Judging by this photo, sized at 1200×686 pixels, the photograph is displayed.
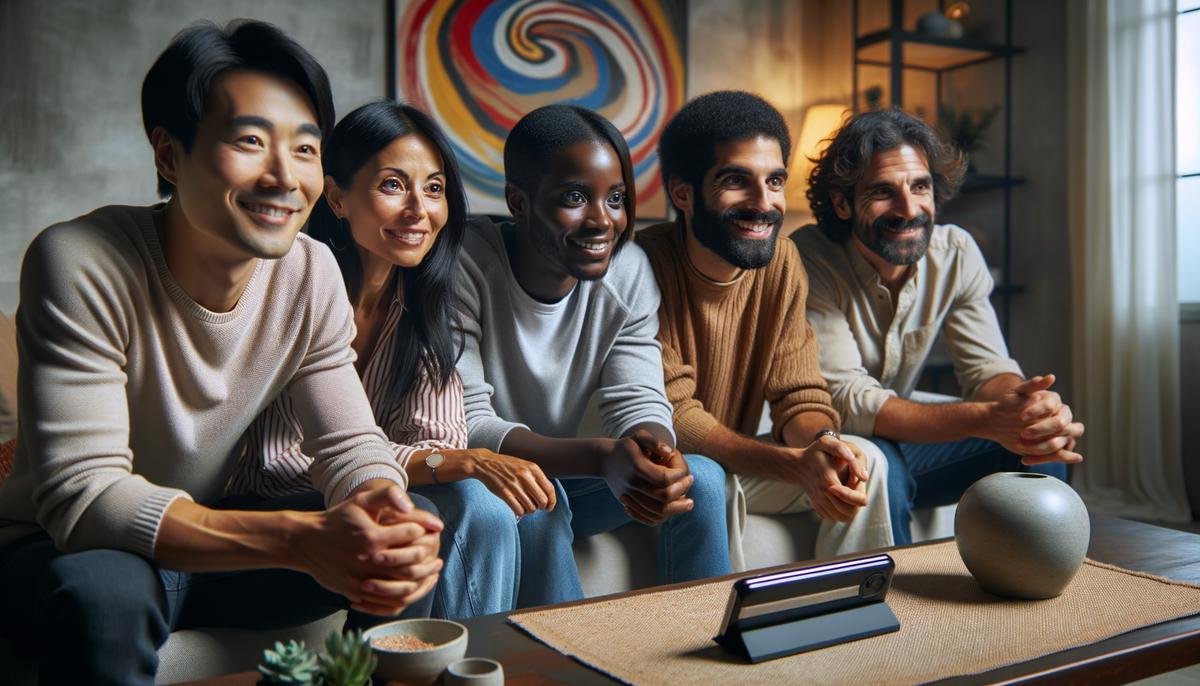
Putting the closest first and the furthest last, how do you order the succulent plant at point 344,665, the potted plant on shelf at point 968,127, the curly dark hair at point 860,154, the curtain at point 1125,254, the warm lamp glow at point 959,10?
the succulent plant at point 344,665 → the curly dark hair at point 860,154 → the curtain at point 1125,254 → the potted plant on shelf at point 968,127 → the warm lamp glow at point 959,10

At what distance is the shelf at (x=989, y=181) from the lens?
3.82 m

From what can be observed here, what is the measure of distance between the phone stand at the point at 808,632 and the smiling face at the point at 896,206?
1181 mm

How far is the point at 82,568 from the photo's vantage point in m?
1.02

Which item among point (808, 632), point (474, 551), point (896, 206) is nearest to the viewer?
point (808, 632)

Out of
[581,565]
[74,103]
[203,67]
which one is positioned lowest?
[581,565]

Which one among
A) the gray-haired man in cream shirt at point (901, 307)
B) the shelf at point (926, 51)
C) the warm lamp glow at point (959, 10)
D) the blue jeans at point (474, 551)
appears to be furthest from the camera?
the warm lamp glow at point (959, 10)

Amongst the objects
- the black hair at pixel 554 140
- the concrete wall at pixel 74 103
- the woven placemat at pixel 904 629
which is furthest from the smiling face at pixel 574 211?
the concrete wall at pixel 74 103

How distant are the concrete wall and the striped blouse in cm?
184

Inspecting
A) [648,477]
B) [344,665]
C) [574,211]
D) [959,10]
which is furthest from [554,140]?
[959,10]

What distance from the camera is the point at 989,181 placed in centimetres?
384

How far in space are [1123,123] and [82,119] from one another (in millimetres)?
3377

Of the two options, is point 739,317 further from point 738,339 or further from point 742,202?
point 742,202

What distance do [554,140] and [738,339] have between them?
551 mm

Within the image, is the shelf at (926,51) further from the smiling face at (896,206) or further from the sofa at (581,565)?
the sofa at (581,565)
